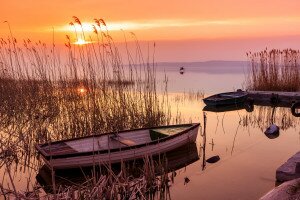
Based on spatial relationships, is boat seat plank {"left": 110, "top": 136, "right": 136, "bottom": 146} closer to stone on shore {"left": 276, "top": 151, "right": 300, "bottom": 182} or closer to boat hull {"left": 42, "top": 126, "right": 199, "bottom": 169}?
boat hull {"left": 42, "top": 126, "right": 199, "bottom": 169}

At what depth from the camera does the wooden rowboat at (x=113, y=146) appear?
842 cm

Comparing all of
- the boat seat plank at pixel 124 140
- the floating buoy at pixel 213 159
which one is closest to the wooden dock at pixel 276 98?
the floating buoy at pixel 213 159

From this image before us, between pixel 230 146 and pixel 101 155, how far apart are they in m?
4.32

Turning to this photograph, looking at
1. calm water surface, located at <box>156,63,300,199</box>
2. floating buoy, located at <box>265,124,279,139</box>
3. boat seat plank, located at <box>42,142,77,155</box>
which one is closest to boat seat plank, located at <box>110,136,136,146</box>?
boat seat plank, located at <box>42,142,77,155</box>

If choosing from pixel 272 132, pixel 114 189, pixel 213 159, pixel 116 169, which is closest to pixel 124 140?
pixel 116 169

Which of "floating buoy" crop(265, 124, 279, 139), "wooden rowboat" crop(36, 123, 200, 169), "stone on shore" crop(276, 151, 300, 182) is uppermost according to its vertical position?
"wooden rowboat" crop(36, 123, 200, 169)

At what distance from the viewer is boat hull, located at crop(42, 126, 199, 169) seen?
841 centimetres

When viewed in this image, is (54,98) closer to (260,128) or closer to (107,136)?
(107,136)

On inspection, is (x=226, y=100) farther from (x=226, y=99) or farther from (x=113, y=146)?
(x=113, y=146)

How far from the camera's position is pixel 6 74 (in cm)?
1424

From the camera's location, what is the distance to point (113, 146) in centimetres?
991

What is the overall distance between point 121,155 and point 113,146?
1016 mm

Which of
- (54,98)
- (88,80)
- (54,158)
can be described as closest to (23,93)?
(54,98)

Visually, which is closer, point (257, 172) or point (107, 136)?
point (257, 172)
